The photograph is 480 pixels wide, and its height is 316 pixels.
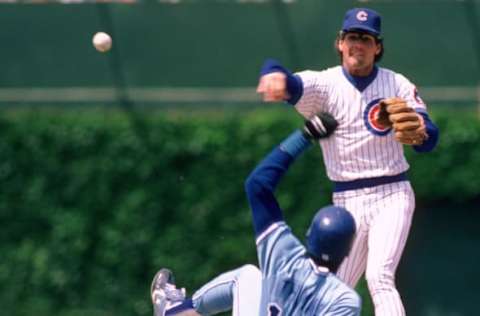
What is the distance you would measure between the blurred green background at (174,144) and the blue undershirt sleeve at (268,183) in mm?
5397

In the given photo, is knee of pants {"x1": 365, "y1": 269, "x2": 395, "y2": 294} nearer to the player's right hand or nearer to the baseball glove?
the baseball glove

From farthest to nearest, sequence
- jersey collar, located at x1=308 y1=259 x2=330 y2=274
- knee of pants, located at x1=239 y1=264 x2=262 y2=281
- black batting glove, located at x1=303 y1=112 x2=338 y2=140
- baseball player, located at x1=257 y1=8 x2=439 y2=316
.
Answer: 1. baseball player, located at x1=257 y1=8 x2=439 y2=316
2. knee of pants, located at x1=239 y1=264 x2=262 y2=281
3. black batting glove, located at x1=303 y1=112 x2=338 y2=140
4. jersey collar, located at x1=308 y1=259 x2=330 y2=274

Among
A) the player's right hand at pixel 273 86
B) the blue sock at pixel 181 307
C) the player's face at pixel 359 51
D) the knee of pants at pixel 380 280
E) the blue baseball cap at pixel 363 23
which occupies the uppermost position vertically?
the blue baseball cap at pixel 363 23

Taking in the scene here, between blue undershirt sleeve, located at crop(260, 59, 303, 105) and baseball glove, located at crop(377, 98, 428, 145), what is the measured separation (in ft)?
1.52

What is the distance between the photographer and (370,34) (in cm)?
673

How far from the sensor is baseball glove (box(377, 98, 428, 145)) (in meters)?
6.38

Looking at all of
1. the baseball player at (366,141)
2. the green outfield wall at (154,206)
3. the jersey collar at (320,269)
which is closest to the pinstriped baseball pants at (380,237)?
the baseball player at (366,141)

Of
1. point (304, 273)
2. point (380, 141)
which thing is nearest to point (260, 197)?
point (304, 273)

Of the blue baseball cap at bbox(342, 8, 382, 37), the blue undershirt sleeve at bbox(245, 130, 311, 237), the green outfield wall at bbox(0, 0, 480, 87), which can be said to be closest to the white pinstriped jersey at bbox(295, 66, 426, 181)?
the blue baseball cap at bbox(342, 8, 382, 37)

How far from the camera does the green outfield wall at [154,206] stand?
10805mm

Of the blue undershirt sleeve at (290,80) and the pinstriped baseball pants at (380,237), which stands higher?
A: the blue undershirt sleeve at (290,80)

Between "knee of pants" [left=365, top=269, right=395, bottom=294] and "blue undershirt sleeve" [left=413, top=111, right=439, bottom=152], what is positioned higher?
"blue undershirt sleeve" [left=413, top=111, right=439, bottom=152]

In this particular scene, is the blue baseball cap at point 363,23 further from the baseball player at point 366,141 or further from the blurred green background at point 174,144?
the blurred green background at point 174,144

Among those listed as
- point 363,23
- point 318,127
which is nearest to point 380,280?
point 363,23
